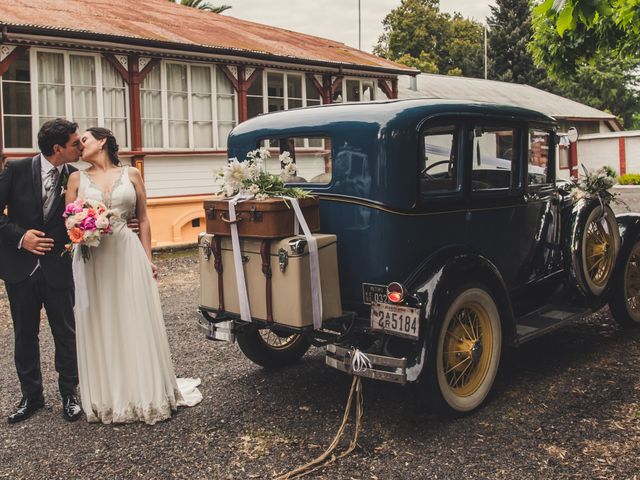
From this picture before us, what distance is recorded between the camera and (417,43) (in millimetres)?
53250

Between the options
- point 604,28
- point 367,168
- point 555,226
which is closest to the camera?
point 367,168

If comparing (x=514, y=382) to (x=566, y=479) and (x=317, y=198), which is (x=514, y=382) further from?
(x=317, y=198)

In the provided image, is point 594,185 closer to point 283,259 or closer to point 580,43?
point 283,259

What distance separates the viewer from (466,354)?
450 cm

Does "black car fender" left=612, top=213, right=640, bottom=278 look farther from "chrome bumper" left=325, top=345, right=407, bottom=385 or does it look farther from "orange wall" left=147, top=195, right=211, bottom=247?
"orange wall" left=147, top=195, right=211, bottom=247

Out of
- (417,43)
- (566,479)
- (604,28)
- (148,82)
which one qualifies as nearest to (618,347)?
(566,479)

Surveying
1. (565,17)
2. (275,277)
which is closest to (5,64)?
(275,277)

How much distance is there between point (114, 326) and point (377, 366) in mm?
1787

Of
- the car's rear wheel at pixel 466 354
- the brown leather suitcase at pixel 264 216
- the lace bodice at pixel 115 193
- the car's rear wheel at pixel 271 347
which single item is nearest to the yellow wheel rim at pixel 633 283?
the car's rear wheel at pixel 466 354

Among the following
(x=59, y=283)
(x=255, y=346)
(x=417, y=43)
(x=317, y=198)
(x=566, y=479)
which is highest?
(x=417, y=43)

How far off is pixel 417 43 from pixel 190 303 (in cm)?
4843

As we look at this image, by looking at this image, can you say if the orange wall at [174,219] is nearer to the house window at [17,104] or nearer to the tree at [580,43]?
the house window at [17,104]

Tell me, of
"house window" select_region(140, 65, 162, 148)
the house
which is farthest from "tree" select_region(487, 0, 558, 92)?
"house window" select_region(140, 65, 162, 148)

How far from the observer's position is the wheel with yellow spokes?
5.84 meters
